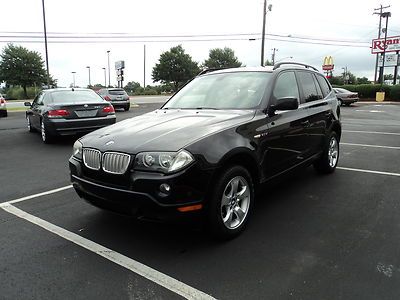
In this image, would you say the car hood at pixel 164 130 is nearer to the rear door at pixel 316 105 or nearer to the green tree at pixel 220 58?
the rear door at pixel 316 105

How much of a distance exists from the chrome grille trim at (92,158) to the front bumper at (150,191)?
15cm

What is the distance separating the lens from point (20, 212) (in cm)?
464

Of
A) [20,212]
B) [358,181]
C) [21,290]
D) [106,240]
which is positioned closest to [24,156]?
[20,212]

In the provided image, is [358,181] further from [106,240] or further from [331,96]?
[106,240]

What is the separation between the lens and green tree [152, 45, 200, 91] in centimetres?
7319

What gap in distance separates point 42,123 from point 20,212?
565cm

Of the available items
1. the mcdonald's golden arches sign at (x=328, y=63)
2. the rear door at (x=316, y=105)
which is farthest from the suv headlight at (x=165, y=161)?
the mcdonald's golden arches sign at (x=328, y=63)

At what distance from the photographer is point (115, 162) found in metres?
3.48

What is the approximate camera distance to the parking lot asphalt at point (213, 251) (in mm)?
2932

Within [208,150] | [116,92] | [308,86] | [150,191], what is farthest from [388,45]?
[150,191]

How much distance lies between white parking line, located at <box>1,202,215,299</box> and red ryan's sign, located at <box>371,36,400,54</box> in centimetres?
4875

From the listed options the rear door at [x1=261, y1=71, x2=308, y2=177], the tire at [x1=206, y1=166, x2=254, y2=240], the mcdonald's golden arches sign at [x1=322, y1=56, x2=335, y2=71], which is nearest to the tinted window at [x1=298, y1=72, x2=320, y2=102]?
the rear door at [x1=261, y1=71, x2=308, y2=177]

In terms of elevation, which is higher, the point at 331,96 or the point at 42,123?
the point at 331,96

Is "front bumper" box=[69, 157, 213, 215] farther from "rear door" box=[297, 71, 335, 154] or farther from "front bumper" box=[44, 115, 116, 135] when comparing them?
"front bumper" box=[44, 115, 116, 135]
